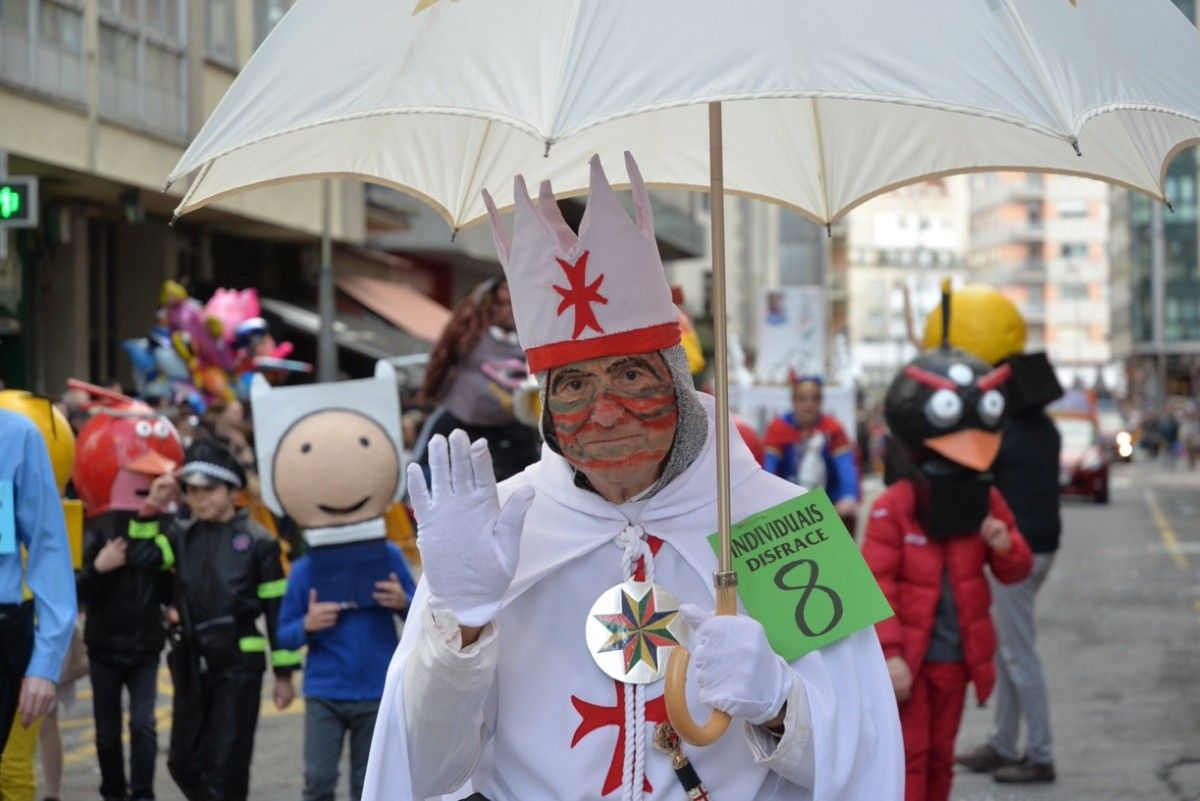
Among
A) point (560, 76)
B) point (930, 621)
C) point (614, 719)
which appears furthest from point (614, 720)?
point (930, 621)

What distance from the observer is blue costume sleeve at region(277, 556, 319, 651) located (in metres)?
7.06

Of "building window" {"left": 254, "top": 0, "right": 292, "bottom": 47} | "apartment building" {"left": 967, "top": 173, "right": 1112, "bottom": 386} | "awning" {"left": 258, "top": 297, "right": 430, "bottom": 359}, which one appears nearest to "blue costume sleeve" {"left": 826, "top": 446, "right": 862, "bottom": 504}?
"awning" {"left": 258, "top": 297, "right": 430, "bottom": 359}

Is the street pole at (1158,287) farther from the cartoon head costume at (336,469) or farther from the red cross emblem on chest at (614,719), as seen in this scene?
the red cross emblem on chest at (614,719)

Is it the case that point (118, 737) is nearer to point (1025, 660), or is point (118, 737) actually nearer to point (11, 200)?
point (1025, 660)

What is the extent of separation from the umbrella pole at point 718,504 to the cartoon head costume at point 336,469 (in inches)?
135

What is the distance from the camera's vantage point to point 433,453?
3426mm

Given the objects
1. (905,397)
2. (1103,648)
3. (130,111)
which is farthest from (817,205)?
Result: (130,111)

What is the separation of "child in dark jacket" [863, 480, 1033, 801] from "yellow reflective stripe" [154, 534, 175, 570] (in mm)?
3226

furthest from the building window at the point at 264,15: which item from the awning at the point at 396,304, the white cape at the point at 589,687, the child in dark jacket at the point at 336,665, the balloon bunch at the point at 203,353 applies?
the white cape at the point at 589,687

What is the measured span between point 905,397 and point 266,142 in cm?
368

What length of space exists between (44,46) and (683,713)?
56.9ft

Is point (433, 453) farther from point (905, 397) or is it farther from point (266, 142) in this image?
point (905, 397)

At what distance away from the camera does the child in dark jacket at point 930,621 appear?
677cm

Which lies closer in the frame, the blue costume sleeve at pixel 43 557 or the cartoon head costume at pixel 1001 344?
the blue costume sleeve at pixel 43 557
